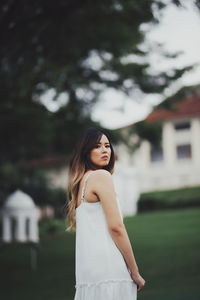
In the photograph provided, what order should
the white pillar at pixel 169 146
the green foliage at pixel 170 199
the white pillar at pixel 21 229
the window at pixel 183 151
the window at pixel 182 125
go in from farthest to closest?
the window at pixel 183 151, the window at pixel 182 125, the white pillar at pixel 169 146, the green foliage at pixel 170 199, the white pillar at pixel 21 229

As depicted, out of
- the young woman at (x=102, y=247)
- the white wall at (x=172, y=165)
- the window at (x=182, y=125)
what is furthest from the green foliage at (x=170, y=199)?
the young woman at (x=102, y=247)

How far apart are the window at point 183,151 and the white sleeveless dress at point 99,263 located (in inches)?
1810

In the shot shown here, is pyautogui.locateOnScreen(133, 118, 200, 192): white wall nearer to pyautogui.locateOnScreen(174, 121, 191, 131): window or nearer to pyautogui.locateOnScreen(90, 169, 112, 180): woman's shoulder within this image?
pyautogui.locateOnScreen(174, 121, 191, 131): window

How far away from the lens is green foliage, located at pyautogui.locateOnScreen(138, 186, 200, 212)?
123ft

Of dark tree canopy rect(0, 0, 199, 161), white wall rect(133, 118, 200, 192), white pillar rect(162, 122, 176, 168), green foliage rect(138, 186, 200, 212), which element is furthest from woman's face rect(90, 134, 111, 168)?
white pillar rect(162, 122, 176, 168)

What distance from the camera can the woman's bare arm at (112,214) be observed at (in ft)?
10.9

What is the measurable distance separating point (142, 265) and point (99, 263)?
11282 mm

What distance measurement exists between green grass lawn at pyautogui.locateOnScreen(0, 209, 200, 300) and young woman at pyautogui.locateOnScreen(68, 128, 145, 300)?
5840mm

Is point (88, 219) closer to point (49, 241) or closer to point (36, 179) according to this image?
point (49, 241)

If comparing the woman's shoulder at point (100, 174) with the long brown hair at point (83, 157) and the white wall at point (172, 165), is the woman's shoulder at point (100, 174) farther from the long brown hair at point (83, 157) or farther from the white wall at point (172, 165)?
the white wall at point (172, 165)

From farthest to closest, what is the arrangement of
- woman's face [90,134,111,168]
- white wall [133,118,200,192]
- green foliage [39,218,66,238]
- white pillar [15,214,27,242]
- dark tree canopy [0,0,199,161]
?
white wall [133,118,200,192]
green foliage [39,218,66,238]
white pillar [15,214,27,242]
dark tree canopy [0,0,199,161]
woman's face [90,134,111,168]

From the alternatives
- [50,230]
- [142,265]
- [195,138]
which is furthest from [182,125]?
[142,265]

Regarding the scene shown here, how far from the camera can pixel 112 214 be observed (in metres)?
3.31

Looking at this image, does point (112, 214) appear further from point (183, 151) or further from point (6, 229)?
point (183, 151)
